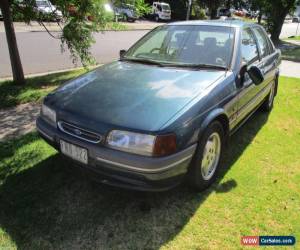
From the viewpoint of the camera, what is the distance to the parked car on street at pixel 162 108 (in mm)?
2643

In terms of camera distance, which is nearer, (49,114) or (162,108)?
(162,108)

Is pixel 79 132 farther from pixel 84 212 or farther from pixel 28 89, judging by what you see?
pixel 28 89

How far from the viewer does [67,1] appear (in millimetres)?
5941

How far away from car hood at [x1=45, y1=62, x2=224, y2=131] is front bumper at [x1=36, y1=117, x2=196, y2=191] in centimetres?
23

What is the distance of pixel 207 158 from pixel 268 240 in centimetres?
96

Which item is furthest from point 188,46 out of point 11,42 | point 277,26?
point 277,26

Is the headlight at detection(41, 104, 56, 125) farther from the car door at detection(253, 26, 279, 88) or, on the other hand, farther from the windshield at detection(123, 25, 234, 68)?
the car door at detection(253, 26, 279, 88)

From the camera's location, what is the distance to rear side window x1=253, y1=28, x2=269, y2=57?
4.80m

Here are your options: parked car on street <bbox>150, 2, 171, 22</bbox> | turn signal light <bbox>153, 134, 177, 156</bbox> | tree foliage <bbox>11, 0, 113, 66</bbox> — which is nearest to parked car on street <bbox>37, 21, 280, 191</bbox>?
turn signal light <bbox>153, 134, 177, 156</bbox>

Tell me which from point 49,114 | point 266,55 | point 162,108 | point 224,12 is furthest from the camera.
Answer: point 224,12

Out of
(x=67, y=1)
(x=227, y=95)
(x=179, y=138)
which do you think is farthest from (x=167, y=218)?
(x=67, y=1)

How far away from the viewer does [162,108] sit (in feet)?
9.27

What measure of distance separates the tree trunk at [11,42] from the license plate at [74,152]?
432cm

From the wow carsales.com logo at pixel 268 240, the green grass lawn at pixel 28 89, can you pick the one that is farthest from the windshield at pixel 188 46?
the green grass lawn at pixel 28 89
